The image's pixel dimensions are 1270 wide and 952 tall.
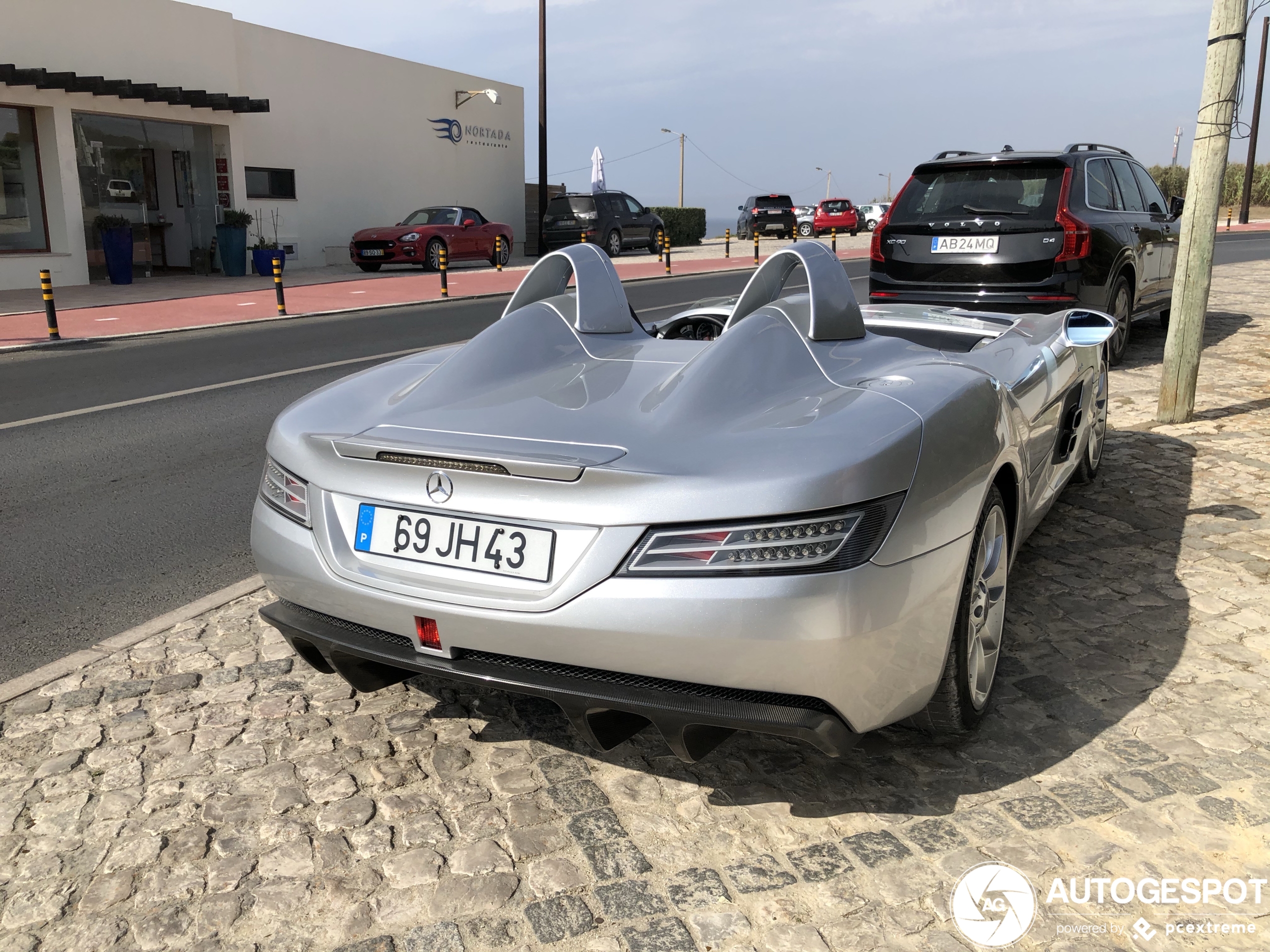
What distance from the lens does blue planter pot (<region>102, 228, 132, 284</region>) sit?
20344mm

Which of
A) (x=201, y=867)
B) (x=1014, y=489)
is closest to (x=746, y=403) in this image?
(x=1014, y=489)

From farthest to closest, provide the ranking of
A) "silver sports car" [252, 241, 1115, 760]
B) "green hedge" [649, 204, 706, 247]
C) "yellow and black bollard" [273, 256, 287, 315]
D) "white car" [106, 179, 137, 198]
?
1. "green hedge" [649, 204, 706, 247]
2. "white car" [106, 179, 137, 198]
3. "yellow and black bollard" [273, 256, 287, 315]
4. "silver sports car" [252, 241, 1115, 760]

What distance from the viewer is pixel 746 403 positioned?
259 centimetres

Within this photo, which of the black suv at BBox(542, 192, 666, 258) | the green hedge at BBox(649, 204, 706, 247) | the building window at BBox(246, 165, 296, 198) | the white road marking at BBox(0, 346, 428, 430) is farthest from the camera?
the green hedge at BBox(649, 204, 706, 247)

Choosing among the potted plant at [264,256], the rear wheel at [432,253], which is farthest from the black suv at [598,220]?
the potted plant at [264,256]

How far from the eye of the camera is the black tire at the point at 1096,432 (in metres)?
5.13

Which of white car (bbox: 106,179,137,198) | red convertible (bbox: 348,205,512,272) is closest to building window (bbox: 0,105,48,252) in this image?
white car (bbox: 106,179,137,198)

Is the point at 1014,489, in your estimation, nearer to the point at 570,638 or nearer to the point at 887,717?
the point at 887,717

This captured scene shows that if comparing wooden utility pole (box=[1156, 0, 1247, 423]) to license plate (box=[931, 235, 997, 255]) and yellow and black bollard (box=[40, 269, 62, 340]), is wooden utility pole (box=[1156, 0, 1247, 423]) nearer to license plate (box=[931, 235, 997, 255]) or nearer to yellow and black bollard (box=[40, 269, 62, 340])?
license plate (box=[931, 235, 997, 255])

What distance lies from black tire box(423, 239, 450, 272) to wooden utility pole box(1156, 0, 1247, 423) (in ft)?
61.3

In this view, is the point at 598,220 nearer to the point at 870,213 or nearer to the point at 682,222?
the point at 682,222

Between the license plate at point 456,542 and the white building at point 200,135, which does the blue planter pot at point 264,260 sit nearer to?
the white building at point 200,135

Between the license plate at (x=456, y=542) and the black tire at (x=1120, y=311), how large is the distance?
23.2 feet

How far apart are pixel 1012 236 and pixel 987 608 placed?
5493mm
